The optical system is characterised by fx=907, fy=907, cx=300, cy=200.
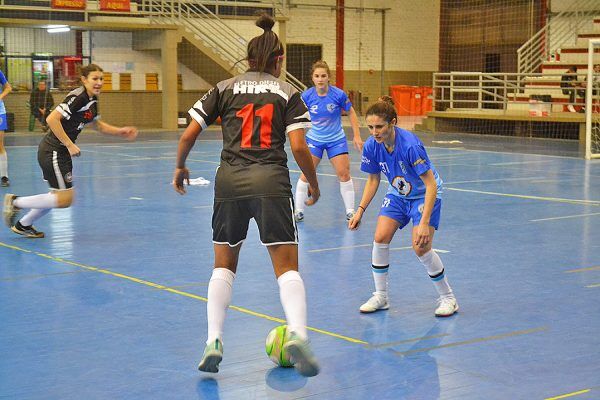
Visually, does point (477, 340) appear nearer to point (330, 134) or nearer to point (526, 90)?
point (330, 134)

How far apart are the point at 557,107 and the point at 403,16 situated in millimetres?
17412

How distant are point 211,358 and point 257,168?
1.05 meters

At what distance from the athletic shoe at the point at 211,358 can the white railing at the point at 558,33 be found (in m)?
28.3

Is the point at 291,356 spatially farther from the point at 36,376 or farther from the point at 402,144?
the point at 402,144

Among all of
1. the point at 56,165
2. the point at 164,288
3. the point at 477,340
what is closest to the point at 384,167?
the point at 477,340

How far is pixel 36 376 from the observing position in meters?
5.06

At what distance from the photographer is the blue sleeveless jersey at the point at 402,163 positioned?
623 cm

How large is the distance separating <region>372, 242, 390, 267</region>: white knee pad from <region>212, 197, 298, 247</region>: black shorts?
169 centimetres

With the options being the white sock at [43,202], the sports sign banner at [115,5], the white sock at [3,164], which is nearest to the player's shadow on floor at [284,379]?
the white sock at [43,202]

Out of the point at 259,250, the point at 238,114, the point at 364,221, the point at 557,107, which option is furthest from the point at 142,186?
the point at 557,107

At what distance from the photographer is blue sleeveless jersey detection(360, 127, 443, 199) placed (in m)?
6.23

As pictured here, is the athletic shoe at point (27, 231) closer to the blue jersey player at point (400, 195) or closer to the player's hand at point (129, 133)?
the player's hand at point (129, 133)

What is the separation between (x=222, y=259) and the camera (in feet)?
16.6

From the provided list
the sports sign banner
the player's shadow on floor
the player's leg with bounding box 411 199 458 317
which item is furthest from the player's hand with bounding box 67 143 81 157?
the sports sign banner
